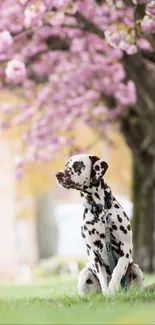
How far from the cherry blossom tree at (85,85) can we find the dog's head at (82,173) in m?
3.31

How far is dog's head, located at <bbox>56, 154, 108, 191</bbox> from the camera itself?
6.58 m

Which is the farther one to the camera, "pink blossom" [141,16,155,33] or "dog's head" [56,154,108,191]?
"pink blossom" [141,16,155,33]

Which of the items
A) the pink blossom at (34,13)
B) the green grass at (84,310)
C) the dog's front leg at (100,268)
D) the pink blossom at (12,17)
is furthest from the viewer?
the pink blossom at (12,17)

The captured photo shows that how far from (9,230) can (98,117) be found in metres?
12.8

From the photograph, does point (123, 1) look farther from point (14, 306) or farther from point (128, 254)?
point (14, 306)

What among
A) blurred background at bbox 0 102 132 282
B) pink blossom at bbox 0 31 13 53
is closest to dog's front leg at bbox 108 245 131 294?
pink blossom at bbox 0 31 13 53

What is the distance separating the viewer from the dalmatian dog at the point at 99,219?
6582mm

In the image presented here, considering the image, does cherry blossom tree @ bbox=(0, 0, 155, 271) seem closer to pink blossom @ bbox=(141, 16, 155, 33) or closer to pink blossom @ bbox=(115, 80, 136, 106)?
pink blossom @ bbox=(115, 80, 136, 106)

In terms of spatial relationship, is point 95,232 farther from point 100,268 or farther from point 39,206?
point 39,206

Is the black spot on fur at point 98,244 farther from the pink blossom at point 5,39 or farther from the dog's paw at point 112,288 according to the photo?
the pink blossom at point 5,39

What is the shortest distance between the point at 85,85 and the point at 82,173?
8.05m

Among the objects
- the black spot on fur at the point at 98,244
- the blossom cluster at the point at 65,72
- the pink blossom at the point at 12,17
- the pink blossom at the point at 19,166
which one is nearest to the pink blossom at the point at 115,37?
the blossom cluster at the point at 65,72

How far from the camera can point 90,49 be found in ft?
44.4

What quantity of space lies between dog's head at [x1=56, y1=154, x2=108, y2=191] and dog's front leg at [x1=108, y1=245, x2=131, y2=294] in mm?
607
